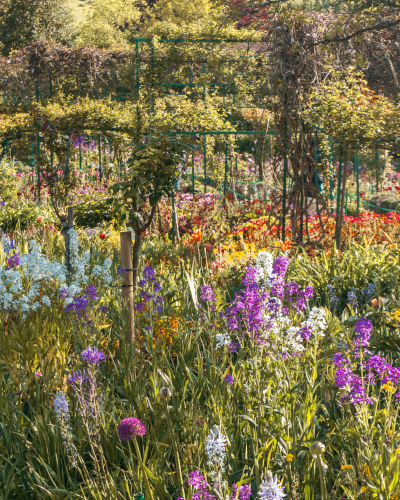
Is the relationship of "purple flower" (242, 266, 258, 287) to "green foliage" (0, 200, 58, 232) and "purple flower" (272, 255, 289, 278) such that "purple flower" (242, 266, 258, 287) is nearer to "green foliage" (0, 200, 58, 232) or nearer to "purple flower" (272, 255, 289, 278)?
"purple flower" (272, 255, 289, 278)

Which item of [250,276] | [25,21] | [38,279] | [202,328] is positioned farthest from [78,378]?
[25,21]

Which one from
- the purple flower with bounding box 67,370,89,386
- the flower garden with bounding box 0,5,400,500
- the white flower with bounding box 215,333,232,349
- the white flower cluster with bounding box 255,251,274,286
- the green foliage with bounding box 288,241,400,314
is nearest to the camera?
the purple flower with bounding box 67,370,89,386

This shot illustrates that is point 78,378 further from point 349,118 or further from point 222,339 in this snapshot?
point 349,118

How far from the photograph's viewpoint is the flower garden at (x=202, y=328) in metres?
1.60

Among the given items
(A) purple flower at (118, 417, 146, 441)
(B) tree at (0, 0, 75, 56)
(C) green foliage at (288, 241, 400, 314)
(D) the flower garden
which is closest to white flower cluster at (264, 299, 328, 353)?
(D) the flower garden

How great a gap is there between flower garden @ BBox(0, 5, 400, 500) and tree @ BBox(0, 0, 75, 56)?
54.6ft

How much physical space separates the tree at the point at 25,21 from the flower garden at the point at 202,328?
54.6 feet

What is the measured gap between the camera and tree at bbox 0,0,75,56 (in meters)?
22.7

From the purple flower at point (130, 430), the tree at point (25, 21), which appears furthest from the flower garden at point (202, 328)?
the tree at point (25, 21)

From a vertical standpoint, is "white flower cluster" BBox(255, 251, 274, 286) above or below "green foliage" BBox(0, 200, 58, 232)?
above

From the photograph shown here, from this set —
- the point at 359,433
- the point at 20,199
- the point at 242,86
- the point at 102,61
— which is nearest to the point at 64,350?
the point at 359,433

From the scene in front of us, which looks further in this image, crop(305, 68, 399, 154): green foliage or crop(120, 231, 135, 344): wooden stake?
crop(305, 68, 399, 154): green foliage

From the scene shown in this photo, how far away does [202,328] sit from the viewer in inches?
104

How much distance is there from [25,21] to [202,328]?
24.7 m
